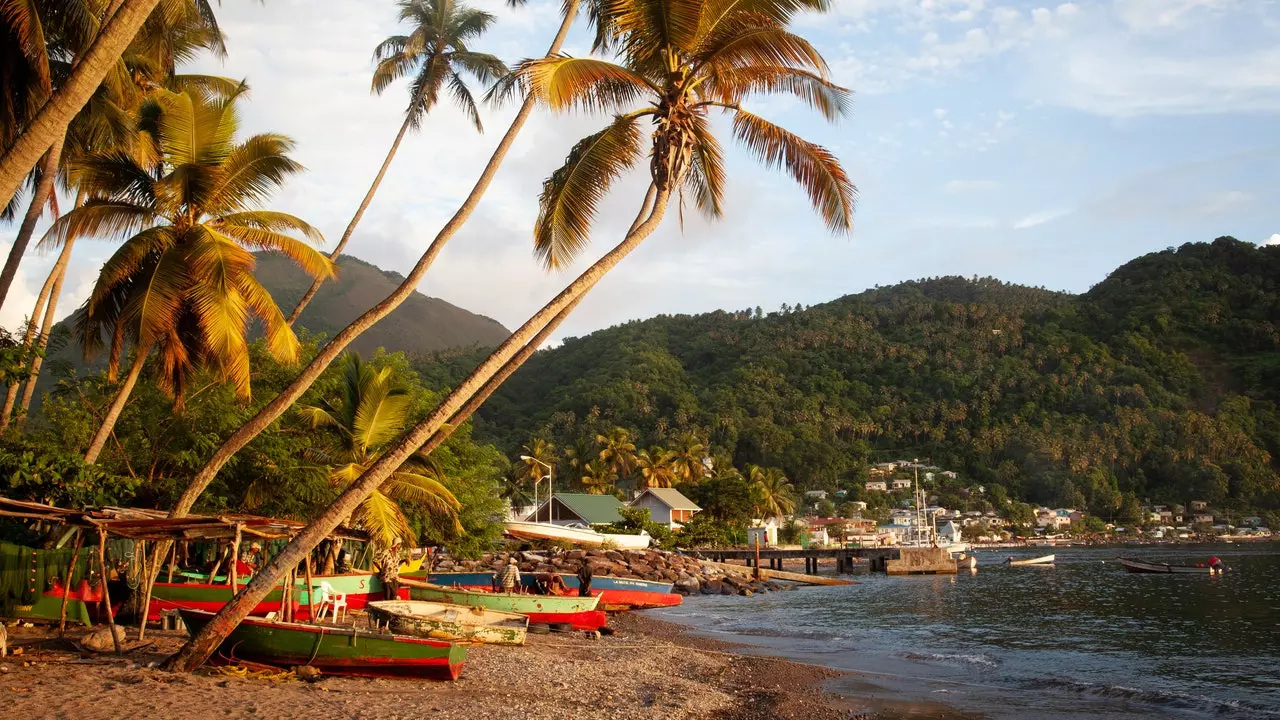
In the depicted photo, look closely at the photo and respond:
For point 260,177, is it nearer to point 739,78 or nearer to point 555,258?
point 555,258

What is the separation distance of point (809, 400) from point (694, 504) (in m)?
68.5

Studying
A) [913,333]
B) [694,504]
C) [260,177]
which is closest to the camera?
[260,177]

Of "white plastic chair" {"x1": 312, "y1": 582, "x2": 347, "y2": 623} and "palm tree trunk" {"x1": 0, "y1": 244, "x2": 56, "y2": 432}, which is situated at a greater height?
"palm tree trunk" {"x1": 0, "y1": 244, "x2": 56, "y2": 432}

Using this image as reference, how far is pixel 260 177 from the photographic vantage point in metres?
16.8

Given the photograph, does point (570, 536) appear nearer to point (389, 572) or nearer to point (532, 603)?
point (389, 572)

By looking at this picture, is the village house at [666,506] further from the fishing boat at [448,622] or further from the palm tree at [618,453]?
the fishing boat at [448,622]

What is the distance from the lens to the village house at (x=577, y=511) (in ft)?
194

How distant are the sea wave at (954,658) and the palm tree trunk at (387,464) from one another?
628 inches

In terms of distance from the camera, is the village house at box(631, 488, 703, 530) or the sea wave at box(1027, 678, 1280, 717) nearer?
the sea wave at box(1027, 678, 1280, 717)

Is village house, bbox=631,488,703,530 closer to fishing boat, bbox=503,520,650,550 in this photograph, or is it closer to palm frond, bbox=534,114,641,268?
fishing boat, bbox=503,520,650,550

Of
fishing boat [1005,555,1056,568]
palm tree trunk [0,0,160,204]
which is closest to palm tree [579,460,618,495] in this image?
fishing boat [1005,555,1056,568]

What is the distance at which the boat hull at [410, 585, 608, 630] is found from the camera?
2180cm

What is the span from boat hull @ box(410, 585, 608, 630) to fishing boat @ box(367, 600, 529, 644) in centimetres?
233

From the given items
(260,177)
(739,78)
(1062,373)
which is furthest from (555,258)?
(1062,373)
